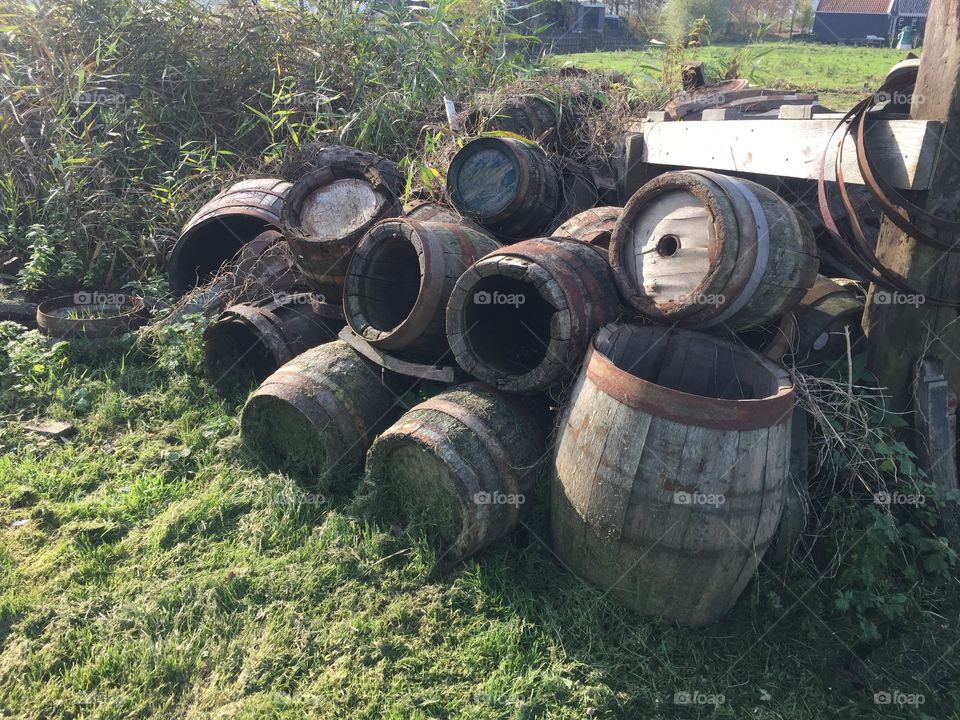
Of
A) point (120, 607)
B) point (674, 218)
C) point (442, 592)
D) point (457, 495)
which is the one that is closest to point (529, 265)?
point (674, 218)

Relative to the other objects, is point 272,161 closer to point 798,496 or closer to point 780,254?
point 780,254

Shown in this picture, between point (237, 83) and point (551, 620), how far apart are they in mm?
6963

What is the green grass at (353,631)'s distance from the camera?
260 centimetres

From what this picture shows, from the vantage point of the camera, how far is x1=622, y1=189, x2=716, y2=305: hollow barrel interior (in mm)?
3020

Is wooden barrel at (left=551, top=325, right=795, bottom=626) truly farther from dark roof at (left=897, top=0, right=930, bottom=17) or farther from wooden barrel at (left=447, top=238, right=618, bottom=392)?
dark roof at (left=897, top=0, right=930, bottom=17)

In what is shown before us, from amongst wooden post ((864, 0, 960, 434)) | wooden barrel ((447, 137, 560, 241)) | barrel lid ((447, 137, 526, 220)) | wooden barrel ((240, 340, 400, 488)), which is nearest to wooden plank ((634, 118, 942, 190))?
wooden post ((864, 0, 960, 434))

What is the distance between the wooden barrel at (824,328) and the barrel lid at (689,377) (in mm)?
346

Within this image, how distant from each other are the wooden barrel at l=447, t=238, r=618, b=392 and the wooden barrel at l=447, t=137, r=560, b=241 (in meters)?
0.81

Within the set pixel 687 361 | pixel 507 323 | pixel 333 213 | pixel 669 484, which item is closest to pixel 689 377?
pixel 687 361

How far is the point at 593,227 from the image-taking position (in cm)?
390

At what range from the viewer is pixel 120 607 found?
3.02 metres

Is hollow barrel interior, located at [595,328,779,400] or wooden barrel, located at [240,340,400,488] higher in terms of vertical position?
hollow barrel interior, located at [595,328,779,400]

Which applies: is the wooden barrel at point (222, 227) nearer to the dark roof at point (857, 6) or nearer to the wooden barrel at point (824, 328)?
the wooden barrel at point (824, 328)

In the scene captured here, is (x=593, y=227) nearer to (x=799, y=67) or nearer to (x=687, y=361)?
(x=687, y=361)
